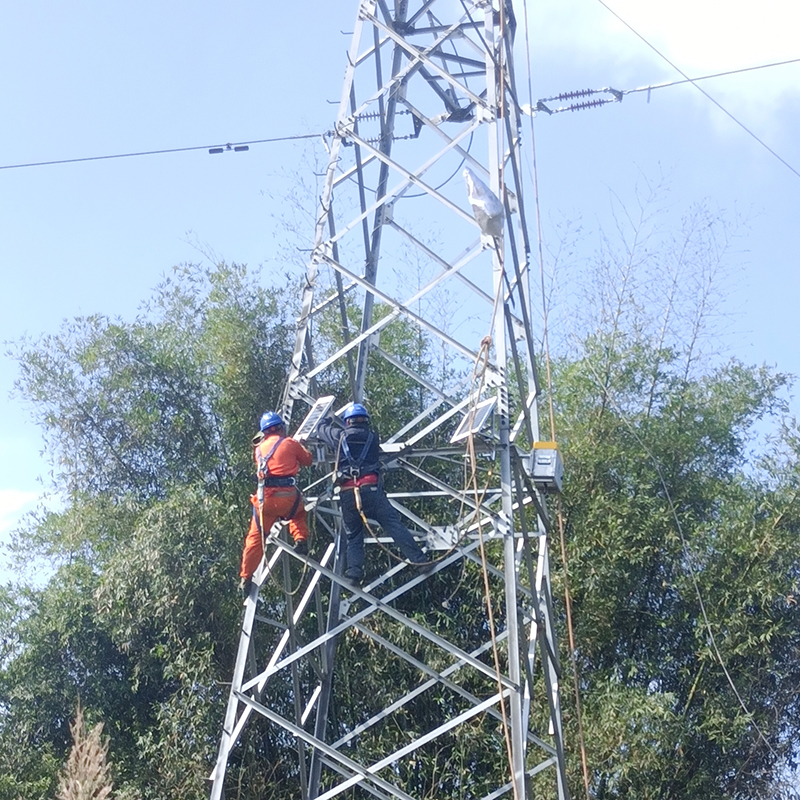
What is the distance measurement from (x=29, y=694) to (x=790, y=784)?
8.98 metres

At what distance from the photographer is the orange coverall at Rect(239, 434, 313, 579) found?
783cm

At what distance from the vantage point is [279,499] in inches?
309

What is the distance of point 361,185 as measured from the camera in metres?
8.53

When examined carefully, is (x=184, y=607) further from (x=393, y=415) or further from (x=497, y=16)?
(x=497, y=16)

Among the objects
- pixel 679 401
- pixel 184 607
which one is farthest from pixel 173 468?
pixel 679 401

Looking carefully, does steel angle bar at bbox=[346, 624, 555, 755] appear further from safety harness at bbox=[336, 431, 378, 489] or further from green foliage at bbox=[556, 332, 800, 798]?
green foliage at bbox=[556, 332, 800, 798]

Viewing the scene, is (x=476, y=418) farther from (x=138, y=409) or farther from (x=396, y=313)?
(x=138, y=409)

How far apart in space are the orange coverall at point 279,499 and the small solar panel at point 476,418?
1.09 m

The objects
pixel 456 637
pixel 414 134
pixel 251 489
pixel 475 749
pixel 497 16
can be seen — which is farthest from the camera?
pixel 251 489

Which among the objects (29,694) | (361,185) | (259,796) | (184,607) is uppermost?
(361,185)

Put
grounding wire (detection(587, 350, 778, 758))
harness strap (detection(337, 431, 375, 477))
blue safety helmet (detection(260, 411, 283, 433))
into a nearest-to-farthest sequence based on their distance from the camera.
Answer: harness strap (detection(337, 431, 375, 477)) → blue safety helmet (detection(260, 411, 283, 433)) → grounding wire (detection(587, 350, 778, 758))

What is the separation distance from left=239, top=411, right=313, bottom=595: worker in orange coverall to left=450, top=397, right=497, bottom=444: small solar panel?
43.3 inches

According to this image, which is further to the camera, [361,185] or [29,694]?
[29,694]

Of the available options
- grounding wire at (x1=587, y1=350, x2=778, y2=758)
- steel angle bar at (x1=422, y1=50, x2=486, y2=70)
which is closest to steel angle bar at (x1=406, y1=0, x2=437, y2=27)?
steel angle bar at (x1=422, y1=50, x2=486, y2=70)
